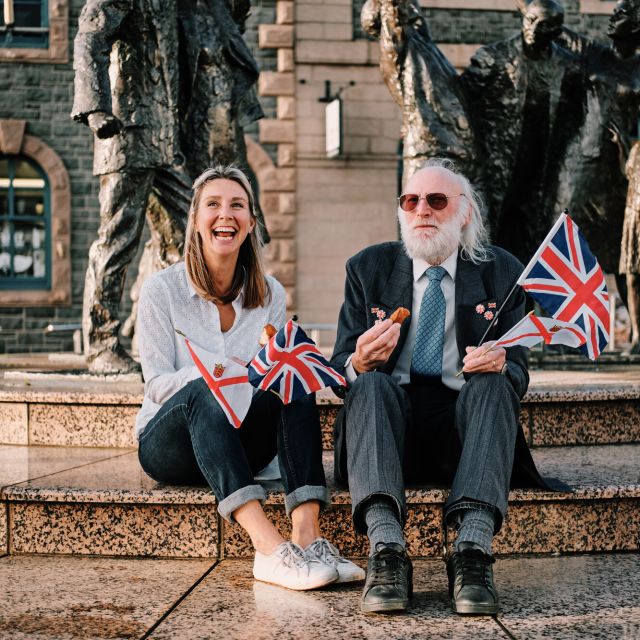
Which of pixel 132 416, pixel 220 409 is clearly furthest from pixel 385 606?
pixel 132 416

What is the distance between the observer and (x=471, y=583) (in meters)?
2.90

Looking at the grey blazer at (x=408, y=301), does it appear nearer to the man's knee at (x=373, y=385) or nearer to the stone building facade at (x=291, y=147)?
the man's knee at (x=373, y=385)

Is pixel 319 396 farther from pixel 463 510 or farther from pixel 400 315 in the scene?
pixel 463 510

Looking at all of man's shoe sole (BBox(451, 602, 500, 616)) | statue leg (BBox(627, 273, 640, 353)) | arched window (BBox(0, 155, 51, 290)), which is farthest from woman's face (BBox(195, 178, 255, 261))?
arched window (BBox(0, 155, 51, 290))

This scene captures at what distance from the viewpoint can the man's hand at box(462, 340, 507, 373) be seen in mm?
3231

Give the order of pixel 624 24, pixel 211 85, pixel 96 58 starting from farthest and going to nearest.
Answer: pixel 624 24, pixel 211 85, pixel 96 58

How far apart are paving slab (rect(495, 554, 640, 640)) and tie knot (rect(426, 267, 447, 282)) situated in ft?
3.19

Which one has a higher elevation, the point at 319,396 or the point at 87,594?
the point at 319,396

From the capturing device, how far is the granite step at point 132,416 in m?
4.73

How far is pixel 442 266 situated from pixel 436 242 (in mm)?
100

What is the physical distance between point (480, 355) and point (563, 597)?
0.75 metres

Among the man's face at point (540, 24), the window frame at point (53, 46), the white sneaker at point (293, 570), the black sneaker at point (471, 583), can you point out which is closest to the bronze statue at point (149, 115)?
the man's face at point (540, 24)

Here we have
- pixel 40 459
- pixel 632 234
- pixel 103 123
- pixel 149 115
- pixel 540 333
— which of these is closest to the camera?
pixel 540 333

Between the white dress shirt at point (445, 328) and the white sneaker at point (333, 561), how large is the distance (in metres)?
0.64
